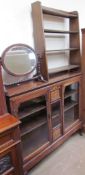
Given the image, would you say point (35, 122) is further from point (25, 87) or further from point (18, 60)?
point (18, 60)

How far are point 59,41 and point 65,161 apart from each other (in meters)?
1.65

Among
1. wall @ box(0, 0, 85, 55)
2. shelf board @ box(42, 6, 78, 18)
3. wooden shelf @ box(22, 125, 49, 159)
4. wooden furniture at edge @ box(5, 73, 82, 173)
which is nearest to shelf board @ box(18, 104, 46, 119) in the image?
wooden furniture at edge @ box(5, 73, 82, 173)

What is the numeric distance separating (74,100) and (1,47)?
4.38ft

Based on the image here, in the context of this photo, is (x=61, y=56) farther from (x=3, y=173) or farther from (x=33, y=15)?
(x=3, y=173)

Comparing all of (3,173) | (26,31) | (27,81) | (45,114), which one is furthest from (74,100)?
Result: (3,173)

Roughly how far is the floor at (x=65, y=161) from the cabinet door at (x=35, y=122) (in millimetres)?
256

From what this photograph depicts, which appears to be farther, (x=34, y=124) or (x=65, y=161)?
(x=65, y=161)

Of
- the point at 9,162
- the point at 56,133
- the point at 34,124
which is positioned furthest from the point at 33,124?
the point at 9,162

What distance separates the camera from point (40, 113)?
6.53 ft

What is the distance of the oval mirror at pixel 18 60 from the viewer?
1.65 meters

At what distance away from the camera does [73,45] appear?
2.47m

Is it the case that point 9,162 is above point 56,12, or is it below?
below

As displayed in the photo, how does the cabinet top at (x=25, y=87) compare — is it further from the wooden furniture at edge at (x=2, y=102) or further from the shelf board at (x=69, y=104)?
the shelf board at (x=69, y=104)

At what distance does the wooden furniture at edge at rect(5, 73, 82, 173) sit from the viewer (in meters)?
1.62
